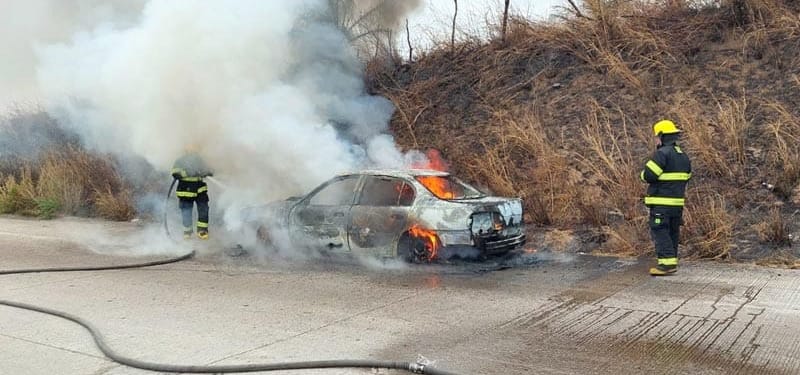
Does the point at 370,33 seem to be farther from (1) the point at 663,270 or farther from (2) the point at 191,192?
(1) the point at 663,270

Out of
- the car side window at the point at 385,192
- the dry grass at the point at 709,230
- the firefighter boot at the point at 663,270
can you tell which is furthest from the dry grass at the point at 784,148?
the car side window at the point at 385,192

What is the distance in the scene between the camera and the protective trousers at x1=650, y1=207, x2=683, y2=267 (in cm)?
720

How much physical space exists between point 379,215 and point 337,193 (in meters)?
0.94

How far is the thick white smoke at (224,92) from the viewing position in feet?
33.5

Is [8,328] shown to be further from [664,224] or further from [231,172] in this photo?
[664,224]

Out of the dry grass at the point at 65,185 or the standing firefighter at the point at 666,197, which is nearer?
the standing firefighter at the point at 666,197

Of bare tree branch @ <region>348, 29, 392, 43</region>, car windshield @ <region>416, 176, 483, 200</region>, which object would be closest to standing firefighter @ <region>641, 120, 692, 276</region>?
car windshield @ <region>416, 176, 483, 200</region>

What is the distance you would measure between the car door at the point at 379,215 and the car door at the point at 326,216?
6.0 inches

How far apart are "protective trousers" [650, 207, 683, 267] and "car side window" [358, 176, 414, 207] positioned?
9.13ft

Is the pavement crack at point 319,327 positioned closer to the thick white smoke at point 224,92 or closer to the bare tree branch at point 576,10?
the thick white smoke at point 224,92

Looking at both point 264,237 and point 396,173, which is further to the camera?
point 264,237

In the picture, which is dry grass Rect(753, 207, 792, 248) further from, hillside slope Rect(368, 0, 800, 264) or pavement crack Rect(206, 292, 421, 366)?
pavement crack Rect(206, 292, 421, 366)

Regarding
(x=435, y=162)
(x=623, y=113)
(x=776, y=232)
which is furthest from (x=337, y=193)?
(x=623, y=113)

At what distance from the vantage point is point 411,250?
26.0 ft
